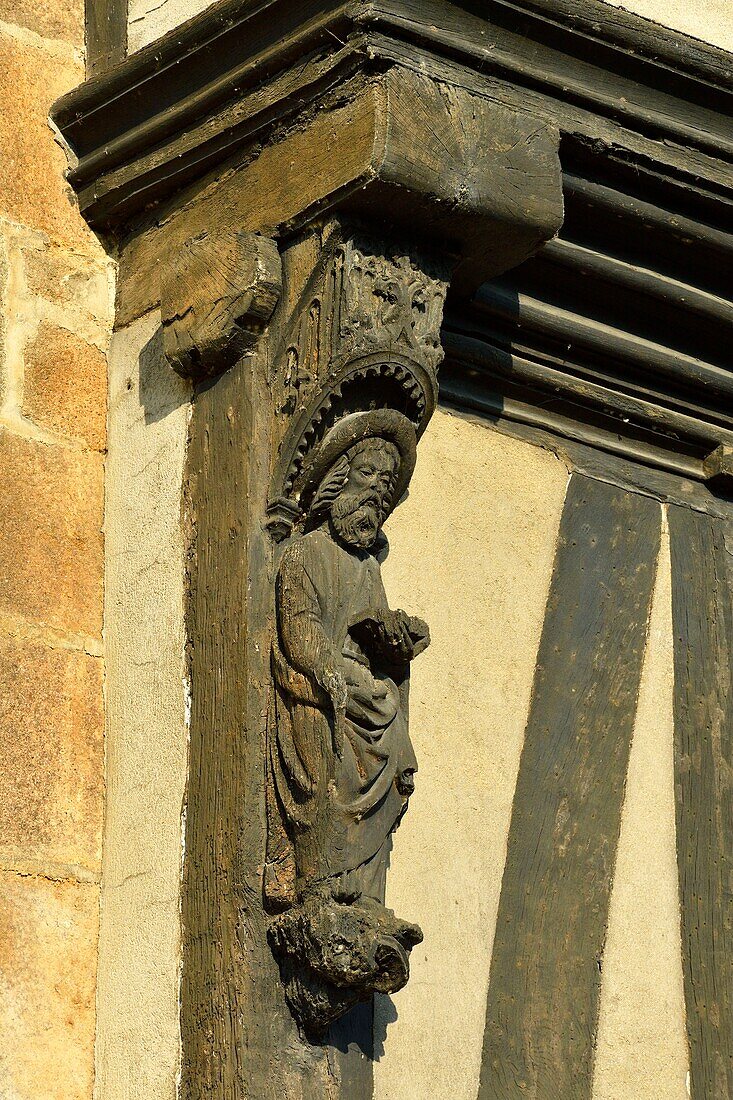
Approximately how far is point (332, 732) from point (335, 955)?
0.98 ft

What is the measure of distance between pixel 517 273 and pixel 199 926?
1.20 m

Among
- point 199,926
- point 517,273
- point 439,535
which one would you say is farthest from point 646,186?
point 199,926

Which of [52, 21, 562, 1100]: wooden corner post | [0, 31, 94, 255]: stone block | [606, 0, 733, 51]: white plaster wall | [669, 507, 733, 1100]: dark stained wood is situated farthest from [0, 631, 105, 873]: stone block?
[606, 0, 733, 51]: white plaster wall

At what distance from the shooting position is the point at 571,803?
359 cm

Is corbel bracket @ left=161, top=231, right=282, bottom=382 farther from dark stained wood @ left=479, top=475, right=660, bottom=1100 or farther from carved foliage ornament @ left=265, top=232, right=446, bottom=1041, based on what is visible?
dark stained wood @ left=479, top=475, right=660, bottom=1100

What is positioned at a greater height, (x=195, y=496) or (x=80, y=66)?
(x=80, y=66)

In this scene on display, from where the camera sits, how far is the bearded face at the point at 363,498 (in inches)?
126

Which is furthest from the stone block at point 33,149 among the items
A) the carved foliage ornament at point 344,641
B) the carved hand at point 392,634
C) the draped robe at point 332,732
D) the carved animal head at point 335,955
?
the carved animal head at point 335,955

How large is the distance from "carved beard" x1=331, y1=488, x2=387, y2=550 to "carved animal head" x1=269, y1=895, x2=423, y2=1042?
0.52m

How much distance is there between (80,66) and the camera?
3773mm

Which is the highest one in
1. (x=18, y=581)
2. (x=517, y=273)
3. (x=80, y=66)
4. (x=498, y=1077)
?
(x=80, y=66)

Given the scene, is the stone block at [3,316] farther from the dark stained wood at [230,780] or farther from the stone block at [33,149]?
the dark stained wood at [230,780]

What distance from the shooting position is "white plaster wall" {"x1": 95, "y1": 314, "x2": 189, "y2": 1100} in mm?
3197

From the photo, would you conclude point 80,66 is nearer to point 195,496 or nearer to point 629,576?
point 195,496
